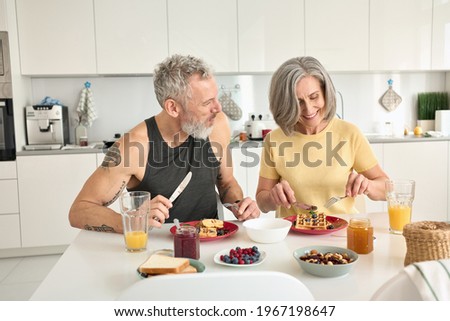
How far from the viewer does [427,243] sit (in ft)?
3.81

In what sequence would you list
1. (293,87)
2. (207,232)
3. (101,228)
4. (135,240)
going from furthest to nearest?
(293,87)
(101,228)
(207,232)
(135,240)

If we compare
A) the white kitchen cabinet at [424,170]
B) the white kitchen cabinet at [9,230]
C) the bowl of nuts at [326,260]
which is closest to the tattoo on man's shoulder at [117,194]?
the bowl of nuts at [326,260]

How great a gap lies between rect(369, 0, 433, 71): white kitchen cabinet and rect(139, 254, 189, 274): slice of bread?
339cm

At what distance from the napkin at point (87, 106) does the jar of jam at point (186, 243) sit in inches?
118

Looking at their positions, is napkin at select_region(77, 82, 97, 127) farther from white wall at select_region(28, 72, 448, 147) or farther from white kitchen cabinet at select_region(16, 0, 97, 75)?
white kitchen cabinet at select_region(16, 0, 97, 75)

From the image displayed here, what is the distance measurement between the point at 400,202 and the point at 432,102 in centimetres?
328

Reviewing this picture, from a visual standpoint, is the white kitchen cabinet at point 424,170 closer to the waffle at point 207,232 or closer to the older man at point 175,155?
the older man at point 175,155

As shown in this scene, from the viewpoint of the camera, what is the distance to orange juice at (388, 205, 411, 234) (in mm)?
1568

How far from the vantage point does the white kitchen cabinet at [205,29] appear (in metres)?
3.85

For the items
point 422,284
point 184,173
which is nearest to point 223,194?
point 184,173

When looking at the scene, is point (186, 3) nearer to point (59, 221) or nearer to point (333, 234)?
point (59, 221)

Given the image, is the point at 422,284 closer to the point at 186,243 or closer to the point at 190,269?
the point at 190,269

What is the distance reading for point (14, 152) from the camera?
3.63m
